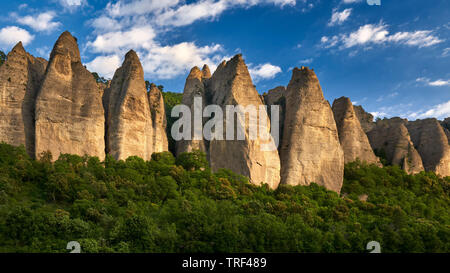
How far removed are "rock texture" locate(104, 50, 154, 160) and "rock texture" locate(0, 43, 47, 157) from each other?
6.27 meters

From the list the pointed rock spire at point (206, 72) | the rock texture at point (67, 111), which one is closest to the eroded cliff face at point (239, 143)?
the pointed rock spire at point (206, 72)

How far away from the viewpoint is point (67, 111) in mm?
33594

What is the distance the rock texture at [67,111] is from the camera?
32.2 meters

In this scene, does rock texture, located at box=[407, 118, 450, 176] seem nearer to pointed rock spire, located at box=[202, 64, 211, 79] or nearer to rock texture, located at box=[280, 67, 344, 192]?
rock texture, located at box=[280, 67, 344, 192]

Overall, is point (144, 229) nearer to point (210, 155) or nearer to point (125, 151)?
point (125, 151)

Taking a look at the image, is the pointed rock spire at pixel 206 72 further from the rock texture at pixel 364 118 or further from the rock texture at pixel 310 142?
the rock texture at pixel 364 118

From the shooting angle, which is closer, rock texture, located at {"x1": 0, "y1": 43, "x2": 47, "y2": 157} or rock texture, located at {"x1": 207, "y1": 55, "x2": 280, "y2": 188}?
rock texture, located at {"x1": 0, "y1": 43, "x2": 47, "y2": 157}

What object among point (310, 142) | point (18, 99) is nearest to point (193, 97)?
point (310, 142)

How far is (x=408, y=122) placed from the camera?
184 ft

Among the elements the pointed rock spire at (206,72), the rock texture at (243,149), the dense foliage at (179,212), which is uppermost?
the pointed rock spire at (206,72)

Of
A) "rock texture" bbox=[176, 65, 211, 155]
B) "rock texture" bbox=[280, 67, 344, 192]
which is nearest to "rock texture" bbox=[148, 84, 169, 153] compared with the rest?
"rock texture" bbox=[176, 65, 211, 155]

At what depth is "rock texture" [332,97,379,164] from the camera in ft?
143

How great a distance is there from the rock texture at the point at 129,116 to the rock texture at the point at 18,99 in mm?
6274

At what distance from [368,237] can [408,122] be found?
33252 mm
